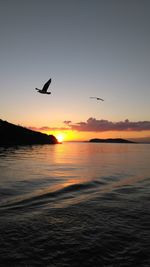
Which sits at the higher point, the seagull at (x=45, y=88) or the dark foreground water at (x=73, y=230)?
the seagull at (x=45, y=88)

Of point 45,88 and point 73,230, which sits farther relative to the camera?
point 45,88

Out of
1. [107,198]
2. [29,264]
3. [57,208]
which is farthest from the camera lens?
[107,198]

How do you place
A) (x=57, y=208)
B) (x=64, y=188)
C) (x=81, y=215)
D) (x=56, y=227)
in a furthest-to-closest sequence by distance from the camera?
1. (x=64, y=188)
2. (x=57, y=208)
3. (x=81, y=215)
4. (x=56, y=227)

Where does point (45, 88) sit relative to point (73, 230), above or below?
above

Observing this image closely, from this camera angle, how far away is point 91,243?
8836 mm

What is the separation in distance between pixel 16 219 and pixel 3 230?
1345 mm

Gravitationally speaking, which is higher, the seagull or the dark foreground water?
the seagull

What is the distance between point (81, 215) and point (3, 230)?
4276 mm

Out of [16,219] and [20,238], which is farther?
[16,219]

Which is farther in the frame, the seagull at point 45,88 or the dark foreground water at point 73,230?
the seagull at point 45,88

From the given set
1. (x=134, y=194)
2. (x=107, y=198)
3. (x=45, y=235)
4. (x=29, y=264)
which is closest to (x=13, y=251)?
(x=29, y=264)

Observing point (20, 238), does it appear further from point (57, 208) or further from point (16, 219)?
point (57, 208)

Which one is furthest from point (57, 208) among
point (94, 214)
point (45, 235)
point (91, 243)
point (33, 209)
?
point (91, 243)

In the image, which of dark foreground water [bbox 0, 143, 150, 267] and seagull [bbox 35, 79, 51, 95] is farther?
seagull [bbox 35, 79, 51, 95]
